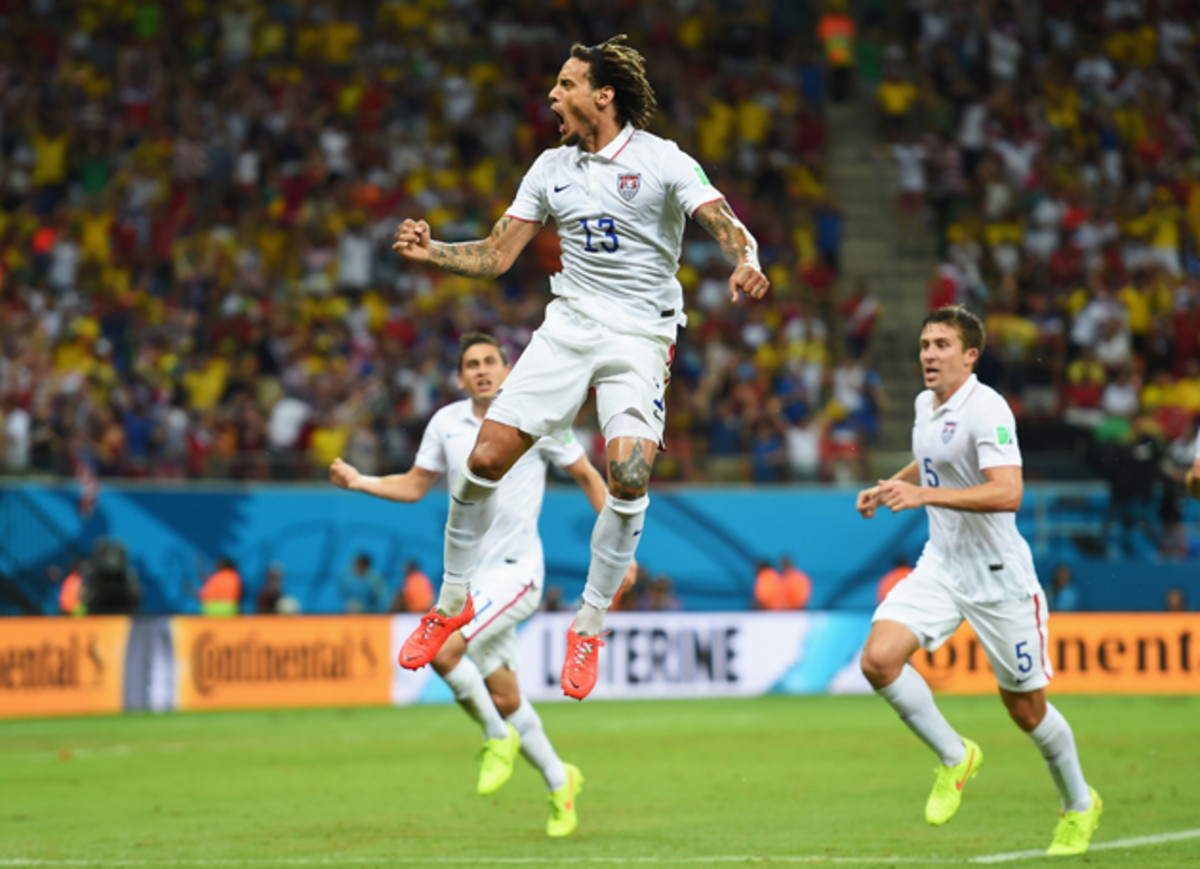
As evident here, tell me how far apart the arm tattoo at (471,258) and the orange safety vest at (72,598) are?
13.8m

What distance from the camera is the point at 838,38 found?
1092 inches

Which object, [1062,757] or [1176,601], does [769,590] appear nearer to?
[1176,601]

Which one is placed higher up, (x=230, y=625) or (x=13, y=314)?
(x=13, y=314)

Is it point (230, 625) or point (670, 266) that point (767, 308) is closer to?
point (230, 625)

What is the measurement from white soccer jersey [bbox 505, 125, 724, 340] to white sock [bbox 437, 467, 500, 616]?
117cm

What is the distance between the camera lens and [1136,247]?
83.1ft

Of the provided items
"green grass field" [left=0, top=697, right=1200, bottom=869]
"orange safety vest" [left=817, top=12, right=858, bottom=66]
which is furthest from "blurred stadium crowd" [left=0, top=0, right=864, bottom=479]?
"green grass field" [left=0, top=697, right=1200, bottom=869]

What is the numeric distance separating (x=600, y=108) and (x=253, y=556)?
1507cm

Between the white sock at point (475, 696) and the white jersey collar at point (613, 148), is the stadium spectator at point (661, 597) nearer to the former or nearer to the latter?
the white sock at point (475, 696)

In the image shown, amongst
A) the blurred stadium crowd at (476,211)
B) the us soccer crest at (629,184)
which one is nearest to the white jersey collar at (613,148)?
the us soccer crest at (629,184)

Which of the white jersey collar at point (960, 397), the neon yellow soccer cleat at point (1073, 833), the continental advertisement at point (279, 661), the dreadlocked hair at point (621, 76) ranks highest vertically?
the dreadlocked hair at point (621, 76)

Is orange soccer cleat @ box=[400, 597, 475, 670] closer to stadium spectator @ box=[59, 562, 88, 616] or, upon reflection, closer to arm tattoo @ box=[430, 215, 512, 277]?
arm tattoo @ box=[430, 215, 512, 277]

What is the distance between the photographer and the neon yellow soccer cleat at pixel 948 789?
9.11 metres

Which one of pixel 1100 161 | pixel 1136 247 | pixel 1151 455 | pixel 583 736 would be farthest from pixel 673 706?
pixel 1100 161
